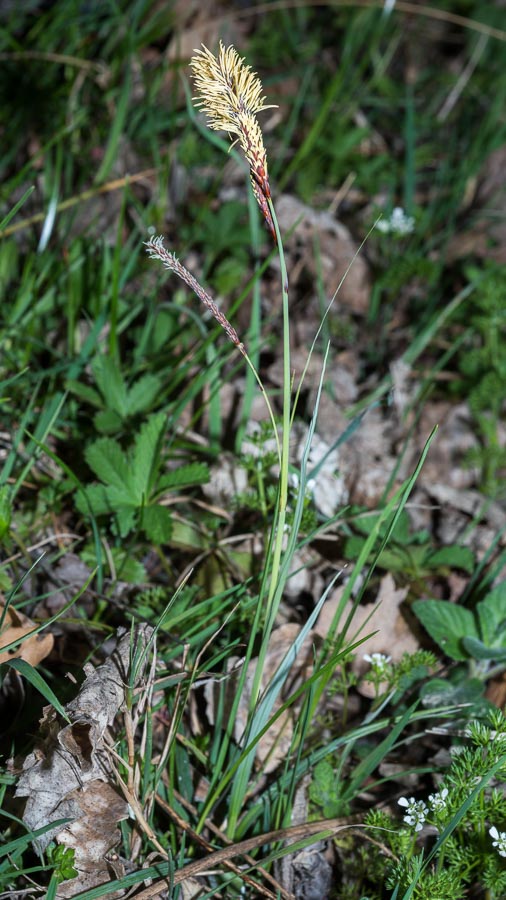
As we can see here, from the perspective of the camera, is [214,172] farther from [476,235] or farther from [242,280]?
[476,235]

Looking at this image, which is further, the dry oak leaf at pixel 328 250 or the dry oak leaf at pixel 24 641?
the dry oak leaf at pixel 328 250

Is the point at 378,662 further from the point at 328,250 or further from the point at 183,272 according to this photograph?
the point at 328,250

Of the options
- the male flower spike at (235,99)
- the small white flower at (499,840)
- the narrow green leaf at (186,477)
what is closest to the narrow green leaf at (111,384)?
the narrow green leaf at (186,477)

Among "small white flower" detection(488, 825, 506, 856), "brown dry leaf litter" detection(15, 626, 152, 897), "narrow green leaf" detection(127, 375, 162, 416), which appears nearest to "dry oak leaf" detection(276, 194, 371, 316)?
"narrow green leaf" detection(127, 375, 162, 416)

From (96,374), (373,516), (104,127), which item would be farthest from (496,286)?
(104,127)

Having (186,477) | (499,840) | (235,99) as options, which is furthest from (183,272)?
(499,840)

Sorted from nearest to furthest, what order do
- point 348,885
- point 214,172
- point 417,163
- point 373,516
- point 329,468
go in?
1. point 348,885
2. point 373,516
3. point 329,468
4. point 214,172
5. point 417,163

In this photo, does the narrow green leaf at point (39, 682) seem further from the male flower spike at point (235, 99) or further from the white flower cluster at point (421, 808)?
the male flower spike at point (235, 99)
